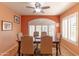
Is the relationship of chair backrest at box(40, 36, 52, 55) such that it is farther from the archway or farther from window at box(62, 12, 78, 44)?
the archway

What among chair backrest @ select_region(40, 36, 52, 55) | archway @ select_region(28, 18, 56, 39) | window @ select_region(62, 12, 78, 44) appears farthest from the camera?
archway @ select_region(28, 18, 56, 39)

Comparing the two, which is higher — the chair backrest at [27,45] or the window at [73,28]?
the window at [73,28]

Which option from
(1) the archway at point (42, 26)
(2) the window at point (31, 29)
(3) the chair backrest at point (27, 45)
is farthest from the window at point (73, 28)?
(2) the window at point (31, 29)

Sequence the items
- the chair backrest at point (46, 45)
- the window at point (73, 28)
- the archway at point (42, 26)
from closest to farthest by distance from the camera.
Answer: the chair backrest at point (46, 45) < the window at point (73, 28) < the archway at point (42, 26)

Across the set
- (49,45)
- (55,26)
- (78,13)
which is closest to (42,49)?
(49,45)

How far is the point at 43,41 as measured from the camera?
16.2ft

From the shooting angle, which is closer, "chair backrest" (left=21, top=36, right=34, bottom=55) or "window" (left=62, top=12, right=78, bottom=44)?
"chair backrest" (left=21, top=36, right=34, bottom=55)

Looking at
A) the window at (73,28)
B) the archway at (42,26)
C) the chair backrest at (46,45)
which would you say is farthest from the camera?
the archway at (42,26)

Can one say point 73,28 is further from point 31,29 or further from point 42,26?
point 31,29

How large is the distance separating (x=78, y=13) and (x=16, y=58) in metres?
4.08

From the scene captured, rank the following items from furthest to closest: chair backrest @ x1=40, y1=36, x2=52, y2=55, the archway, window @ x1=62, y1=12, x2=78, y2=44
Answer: the archway
window @ x1=62, y1=12, x2=78, y2=44
chair backrest @ x1=40, y1=36, x2=52, y2=55

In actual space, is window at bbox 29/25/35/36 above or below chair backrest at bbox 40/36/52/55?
above

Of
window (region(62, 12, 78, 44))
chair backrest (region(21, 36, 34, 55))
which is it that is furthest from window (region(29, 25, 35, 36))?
chair backrest (region(21, 36, 34, 55))

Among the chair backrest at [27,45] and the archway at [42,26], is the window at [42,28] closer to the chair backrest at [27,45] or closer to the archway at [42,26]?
the archway at [42,26]
